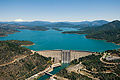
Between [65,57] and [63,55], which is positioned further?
[63,55]

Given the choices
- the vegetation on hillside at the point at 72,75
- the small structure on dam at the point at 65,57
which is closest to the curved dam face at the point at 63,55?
the small structure on dam at the point at 65,57

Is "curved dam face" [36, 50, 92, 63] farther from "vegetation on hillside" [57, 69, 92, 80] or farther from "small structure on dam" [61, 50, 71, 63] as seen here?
"vegetation on hillside" [57, 69, 92, 80]

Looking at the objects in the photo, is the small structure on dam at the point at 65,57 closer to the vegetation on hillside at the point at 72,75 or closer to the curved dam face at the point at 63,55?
the curved dam face at the point at 63,55

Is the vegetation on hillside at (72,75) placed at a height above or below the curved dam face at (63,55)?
below

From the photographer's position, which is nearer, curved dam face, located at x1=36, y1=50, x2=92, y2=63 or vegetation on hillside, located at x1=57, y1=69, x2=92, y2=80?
vegetation on hillside, located at x1=57, y1=69, x2=92, y2=80

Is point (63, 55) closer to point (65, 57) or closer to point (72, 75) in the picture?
point (65, 57)

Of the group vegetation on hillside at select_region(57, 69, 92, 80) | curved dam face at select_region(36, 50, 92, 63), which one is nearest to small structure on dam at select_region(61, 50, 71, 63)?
curved dam face at select_region(36, 50, 92, 63)

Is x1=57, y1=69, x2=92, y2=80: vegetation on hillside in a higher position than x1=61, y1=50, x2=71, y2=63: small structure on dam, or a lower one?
lower

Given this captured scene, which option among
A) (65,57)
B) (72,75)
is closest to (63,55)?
(65,57)

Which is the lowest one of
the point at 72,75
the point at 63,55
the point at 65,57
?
the point at 72,75

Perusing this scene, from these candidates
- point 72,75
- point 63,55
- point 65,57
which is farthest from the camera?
point 63,55

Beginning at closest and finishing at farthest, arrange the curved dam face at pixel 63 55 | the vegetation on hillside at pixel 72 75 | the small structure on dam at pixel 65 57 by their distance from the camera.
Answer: the vegetation on hillside at pixel 72 75, the small structure on dam at pixel 65 57, the curved dam face at pixel 63 55
